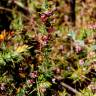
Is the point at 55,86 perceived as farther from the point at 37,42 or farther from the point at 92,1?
the point at 92,1

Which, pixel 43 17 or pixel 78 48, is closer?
pixel 43 17

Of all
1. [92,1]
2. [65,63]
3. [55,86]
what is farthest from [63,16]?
[55,86]

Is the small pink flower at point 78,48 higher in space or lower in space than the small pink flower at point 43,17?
lower

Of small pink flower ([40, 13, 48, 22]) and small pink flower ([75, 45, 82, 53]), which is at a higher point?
small pink flower ([40, 13, 48, 22])

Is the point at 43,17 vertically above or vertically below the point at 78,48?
above

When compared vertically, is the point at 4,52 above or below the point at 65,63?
above

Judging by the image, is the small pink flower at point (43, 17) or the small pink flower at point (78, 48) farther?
the small pink flower at point (78, 48)

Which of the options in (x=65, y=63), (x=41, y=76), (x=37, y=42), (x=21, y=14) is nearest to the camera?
(x=41, y=76)

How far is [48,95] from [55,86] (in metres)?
0.19

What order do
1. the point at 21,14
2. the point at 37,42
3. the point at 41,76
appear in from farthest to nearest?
the point at 21,14 → the point at 37,42 → the point at 41,76

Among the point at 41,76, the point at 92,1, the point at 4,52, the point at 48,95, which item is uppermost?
the point at 92,1

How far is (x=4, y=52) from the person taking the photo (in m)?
2.26

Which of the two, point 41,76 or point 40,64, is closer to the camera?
point 41,76

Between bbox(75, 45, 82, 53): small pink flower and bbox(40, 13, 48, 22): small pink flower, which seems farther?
bbox(75, 45, 82, 53): small pink flower
